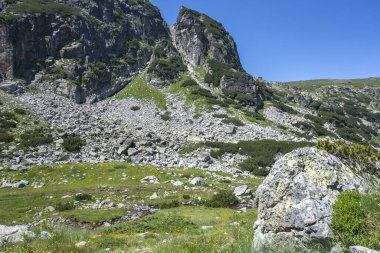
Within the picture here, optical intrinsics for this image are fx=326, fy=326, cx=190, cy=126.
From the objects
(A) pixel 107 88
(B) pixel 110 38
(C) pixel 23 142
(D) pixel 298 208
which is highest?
(B) pixel 110 38

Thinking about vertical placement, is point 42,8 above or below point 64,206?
above

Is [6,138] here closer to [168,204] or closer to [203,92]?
A: [168,204]

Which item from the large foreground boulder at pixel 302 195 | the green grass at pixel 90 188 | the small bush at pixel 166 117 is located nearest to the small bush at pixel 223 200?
the green grass at pixel 90 188

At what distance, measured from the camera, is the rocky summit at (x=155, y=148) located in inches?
376

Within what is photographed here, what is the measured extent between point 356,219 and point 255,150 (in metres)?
43.9

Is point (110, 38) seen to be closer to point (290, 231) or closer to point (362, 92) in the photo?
point (290, 231)

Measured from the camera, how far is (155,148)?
167 ft

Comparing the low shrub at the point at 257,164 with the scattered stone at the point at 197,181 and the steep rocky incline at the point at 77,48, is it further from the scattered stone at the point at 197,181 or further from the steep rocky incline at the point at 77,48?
the steep rocky incline at the point at 77,48

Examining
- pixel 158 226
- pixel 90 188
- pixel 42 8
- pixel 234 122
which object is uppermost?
pixel 42 8

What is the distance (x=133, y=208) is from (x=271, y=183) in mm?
20007

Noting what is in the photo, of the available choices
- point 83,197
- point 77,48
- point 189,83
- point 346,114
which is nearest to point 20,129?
point 83,197

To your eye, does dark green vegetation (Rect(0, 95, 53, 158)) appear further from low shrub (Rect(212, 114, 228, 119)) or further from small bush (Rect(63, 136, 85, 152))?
low shrub (Rect(212, 114, 228, 119))

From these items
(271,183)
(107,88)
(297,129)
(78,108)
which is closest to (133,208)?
(271,183)

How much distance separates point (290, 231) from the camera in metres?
Result: 9.05
